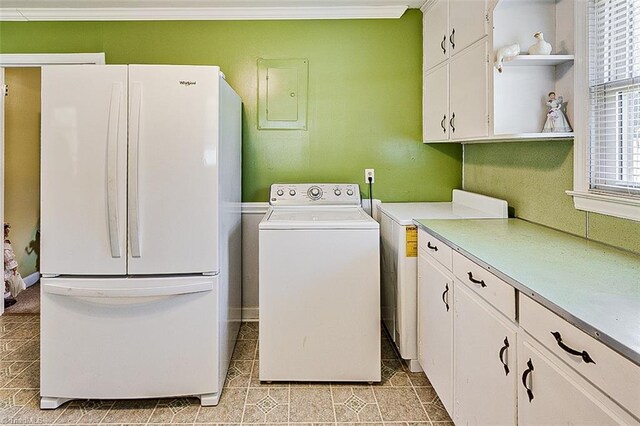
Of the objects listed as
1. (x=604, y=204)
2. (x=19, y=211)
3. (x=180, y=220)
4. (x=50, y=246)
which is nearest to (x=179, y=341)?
(x=180, y=220)

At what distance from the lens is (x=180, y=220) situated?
2.12 meters

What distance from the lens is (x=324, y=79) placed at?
124 inches

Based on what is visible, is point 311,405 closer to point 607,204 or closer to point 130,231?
point 130,231

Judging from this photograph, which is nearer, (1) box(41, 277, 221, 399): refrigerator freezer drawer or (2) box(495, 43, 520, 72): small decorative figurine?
(2) box(495, 43, 520, 72): small decorative figurine

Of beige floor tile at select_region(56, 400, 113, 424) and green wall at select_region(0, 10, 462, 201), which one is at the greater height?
green wall at select_region(0, 10, 462, 201)

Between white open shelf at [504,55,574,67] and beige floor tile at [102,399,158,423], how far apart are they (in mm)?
2350

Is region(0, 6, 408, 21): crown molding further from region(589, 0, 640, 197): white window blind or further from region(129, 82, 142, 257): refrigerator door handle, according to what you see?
region(589, 0, 640, 197): white window blind

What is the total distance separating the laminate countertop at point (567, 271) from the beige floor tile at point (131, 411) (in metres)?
1.65

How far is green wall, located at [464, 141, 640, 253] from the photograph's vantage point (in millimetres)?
1668

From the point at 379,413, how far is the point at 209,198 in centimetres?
134

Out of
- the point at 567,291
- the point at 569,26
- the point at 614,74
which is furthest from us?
the point at 569,26

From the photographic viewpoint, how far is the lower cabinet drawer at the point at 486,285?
1323 millimetres

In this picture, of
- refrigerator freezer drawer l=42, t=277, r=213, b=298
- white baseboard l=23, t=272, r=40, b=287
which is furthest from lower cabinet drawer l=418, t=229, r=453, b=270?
white baseboard l=23, t=272, r=40, b=287

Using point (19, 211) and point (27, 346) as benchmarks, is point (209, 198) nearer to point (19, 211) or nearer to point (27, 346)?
point (27, 346)
